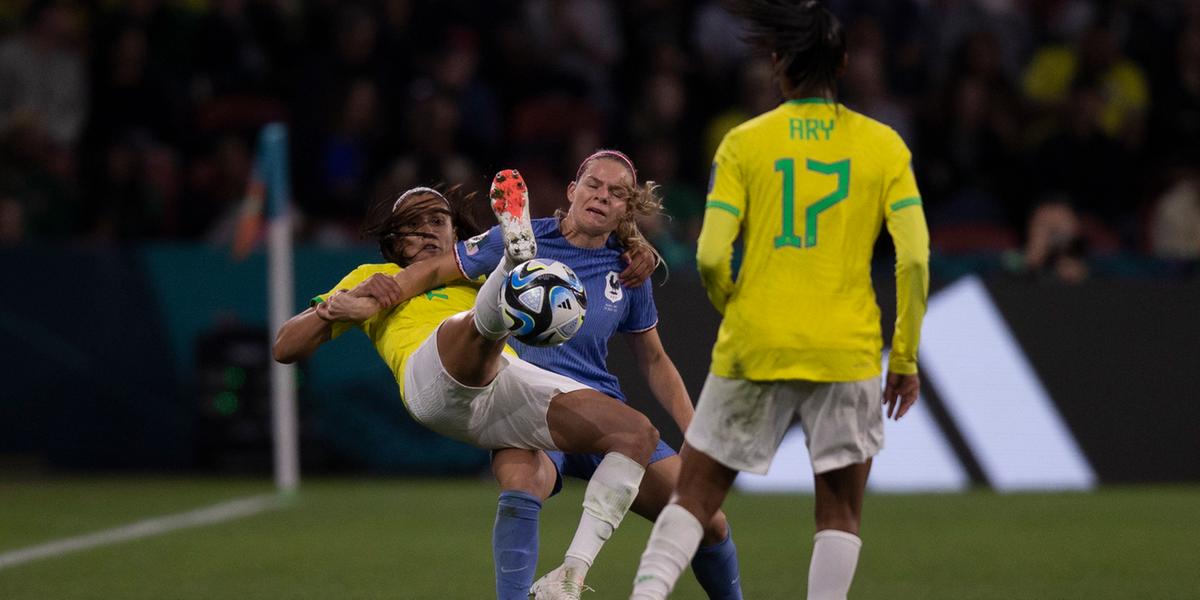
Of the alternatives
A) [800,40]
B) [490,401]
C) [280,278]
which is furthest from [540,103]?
[800,40]

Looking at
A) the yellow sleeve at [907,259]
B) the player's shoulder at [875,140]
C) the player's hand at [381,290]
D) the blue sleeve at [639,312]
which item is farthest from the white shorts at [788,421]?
the player's hand at [381,290]

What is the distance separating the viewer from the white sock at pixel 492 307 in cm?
486

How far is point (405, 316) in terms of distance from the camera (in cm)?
564

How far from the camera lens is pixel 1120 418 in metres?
11.0

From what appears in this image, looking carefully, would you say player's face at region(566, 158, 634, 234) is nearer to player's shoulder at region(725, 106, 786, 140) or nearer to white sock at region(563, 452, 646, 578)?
white sock at region(563, 452, 646, 578)

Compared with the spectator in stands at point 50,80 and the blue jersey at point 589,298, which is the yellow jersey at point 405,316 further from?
the spectator in stands at point 50,80

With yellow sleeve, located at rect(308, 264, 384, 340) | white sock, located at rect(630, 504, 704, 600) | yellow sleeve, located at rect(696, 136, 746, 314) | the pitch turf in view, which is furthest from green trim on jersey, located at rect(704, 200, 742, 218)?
the pitch turf

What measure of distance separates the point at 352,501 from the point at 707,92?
475 cm

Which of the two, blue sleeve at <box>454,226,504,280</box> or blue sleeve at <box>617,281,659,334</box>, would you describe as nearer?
blue sleeve at <box>454,226,504,280</box>

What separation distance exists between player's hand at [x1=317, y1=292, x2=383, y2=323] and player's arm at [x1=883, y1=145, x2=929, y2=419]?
1.73 meters

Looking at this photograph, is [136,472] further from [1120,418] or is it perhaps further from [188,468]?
[1120,418]

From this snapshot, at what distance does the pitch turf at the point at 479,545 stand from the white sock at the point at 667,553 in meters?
2.06

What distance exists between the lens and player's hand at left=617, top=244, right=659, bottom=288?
5.59 m

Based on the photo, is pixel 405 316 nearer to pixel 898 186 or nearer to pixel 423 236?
pixel 423 236
